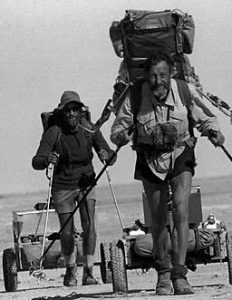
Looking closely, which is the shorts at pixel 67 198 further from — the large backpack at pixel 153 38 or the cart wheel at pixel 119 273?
the large backpack at pixel 153 38

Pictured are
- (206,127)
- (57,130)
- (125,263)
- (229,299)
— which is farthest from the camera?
(57,130)

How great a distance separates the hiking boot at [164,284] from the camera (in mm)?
13086

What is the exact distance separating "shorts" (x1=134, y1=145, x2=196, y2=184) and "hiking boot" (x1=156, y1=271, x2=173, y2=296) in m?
0.84

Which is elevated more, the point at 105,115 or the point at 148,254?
the point at 105,115

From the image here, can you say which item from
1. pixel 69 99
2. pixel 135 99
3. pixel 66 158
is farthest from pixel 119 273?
pixel 69 99

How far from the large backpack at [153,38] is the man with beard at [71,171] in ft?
10.1

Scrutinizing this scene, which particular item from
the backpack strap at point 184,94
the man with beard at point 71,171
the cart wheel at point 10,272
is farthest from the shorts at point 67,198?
the backpack strap at point 184,94

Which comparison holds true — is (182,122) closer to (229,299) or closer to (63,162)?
(229,299)

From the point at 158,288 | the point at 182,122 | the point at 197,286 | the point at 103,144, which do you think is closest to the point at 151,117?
the point at 182,122

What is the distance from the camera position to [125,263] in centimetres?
1399

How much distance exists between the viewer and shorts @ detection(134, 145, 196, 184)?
12953 millimetres

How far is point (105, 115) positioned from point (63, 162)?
3253 millimetres

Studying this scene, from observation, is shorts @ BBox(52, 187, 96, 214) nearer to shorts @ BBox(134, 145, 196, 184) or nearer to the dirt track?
the dirt track

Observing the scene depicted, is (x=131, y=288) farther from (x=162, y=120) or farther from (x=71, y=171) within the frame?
(x=162, y=120)
